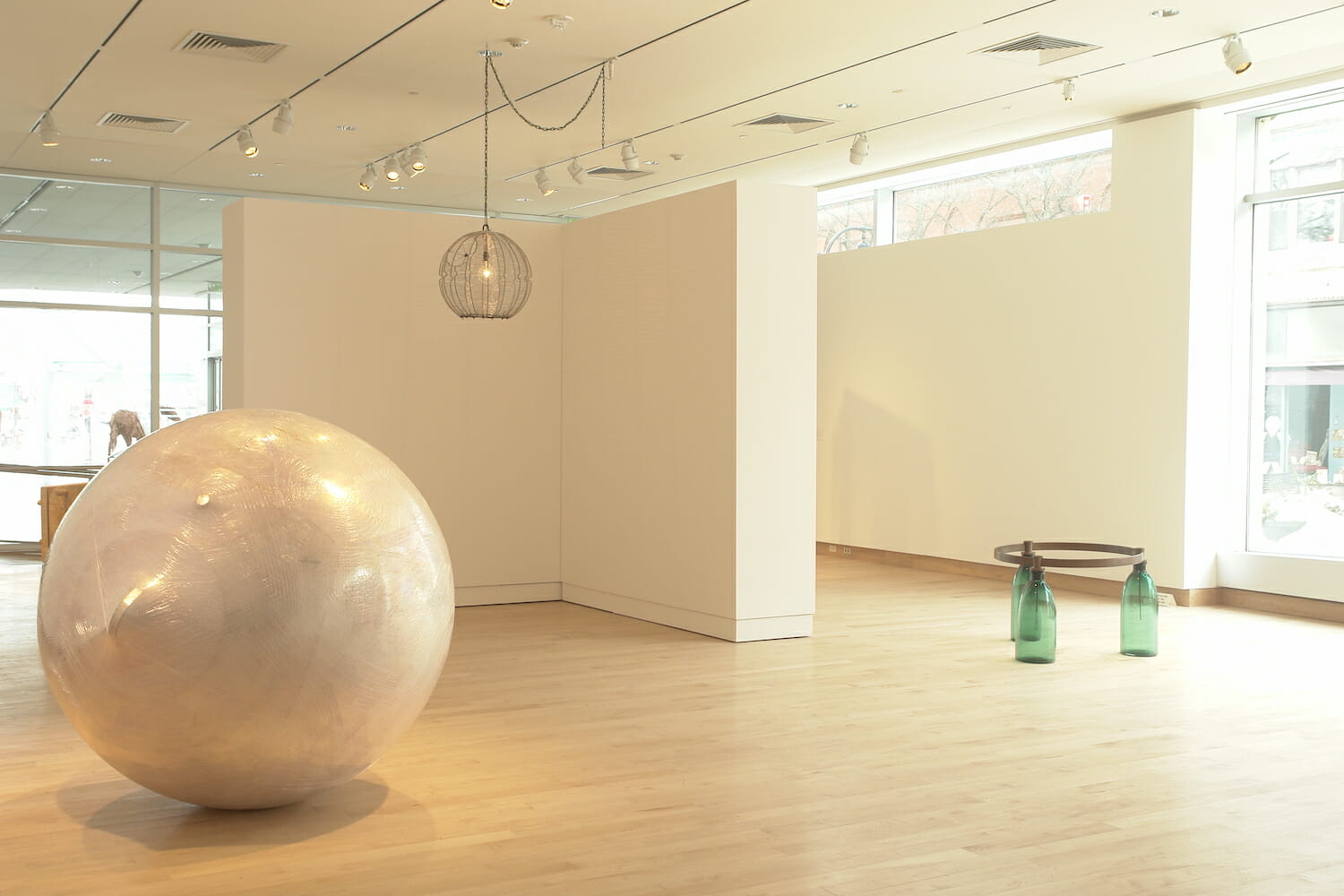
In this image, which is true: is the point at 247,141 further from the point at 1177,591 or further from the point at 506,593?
the point at 1177,591

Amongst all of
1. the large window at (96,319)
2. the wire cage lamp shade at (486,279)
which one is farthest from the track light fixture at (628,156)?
the large window at (96,319)

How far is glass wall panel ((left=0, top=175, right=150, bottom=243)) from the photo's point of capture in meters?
12.3

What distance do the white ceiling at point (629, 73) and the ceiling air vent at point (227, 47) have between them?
0.31 ft

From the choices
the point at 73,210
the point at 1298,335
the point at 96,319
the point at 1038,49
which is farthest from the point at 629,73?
the point at 96,319

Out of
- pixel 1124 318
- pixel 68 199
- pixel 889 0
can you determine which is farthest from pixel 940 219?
pixel 68 199

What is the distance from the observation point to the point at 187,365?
43.7 feet

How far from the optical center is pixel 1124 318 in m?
9.34

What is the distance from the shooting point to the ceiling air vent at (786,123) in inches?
381

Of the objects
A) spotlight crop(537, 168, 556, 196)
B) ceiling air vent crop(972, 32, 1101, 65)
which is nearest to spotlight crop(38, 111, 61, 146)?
spotlight crop(537, 168, 556, 196)

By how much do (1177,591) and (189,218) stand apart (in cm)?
1010

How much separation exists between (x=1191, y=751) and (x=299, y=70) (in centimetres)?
675

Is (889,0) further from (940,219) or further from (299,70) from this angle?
(940,219)

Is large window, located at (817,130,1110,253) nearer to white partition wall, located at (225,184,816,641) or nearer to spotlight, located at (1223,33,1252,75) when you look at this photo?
spotlight, located at (1223,33,1252,75)

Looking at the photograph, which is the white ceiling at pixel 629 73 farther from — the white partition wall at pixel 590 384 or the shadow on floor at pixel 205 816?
the shadow on floor at pixel 205 816
